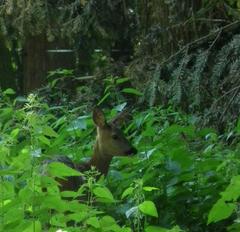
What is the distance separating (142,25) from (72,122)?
230cm

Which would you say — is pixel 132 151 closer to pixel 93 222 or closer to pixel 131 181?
pixel 131 181

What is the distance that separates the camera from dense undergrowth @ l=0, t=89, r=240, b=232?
4.22 metres

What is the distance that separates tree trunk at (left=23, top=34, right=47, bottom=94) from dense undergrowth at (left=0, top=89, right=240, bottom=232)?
18.5 ft

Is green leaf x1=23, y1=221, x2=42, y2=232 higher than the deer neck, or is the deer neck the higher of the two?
green leaf x1=23, y1=221, x2=42, y2=232

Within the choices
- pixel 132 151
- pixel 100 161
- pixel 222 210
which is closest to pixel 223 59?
pixel 132 151

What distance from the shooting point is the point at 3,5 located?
1024cm

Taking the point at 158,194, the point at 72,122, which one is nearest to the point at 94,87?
the point at 72,122

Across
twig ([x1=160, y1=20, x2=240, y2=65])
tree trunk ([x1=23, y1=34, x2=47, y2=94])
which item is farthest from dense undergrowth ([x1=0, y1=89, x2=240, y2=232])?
tree trunk ([x1=23, y1=34, x2=47, y2=94])

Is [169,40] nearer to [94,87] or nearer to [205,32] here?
[205,32]

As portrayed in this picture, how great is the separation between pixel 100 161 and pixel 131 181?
193 centimetres

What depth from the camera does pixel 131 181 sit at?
5992mm

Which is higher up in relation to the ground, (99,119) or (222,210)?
(222,210)

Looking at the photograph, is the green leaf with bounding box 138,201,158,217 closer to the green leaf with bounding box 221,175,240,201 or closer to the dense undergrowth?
the dense undergrowth

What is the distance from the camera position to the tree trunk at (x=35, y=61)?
14.7m
